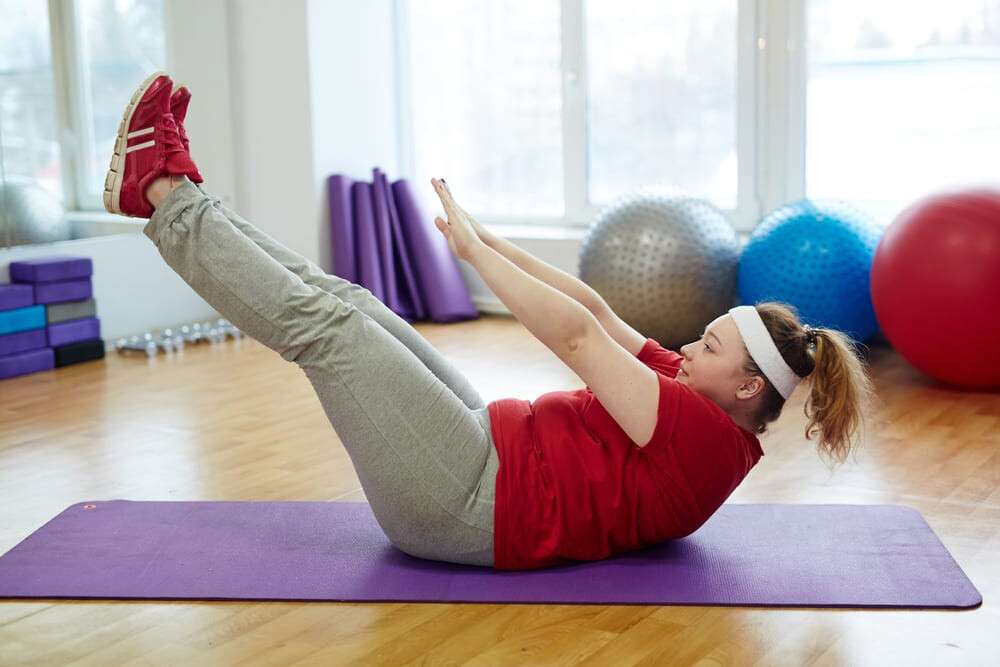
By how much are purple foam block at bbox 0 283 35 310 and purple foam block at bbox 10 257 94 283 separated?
57 millimetres

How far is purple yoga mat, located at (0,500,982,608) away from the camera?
2268 millimetres

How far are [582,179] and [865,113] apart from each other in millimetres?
1300

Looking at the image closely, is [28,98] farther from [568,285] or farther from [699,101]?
[568,285]

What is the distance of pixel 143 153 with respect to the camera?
7.88 ft

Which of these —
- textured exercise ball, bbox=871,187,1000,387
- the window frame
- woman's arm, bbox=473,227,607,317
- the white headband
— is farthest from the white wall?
the white headband

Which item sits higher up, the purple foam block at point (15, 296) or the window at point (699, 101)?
the window at point (699, 101)

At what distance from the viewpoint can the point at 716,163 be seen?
522cm

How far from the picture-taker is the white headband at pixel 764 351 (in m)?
2.22

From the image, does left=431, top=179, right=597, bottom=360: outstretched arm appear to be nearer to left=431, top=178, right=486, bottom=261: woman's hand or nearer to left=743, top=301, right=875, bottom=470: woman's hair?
left=431, top=178, right=486, bottom=261: woman's hand

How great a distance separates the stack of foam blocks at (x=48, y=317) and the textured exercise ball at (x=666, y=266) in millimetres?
1952

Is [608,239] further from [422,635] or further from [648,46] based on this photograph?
[422,635]

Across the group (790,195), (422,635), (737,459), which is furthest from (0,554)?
(790,195)

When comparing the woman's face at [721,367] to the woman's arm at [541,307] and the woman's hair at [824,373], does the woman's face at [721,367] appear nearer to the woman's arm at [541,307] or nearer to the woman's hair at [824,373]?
the woman's hair at [824,373]

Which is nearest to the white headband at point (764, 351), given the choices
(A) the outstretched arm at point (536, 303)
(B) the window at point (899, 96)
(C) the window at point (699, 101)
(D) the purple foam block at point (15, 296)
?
(A) the outstretched arm at point (536, 303)
